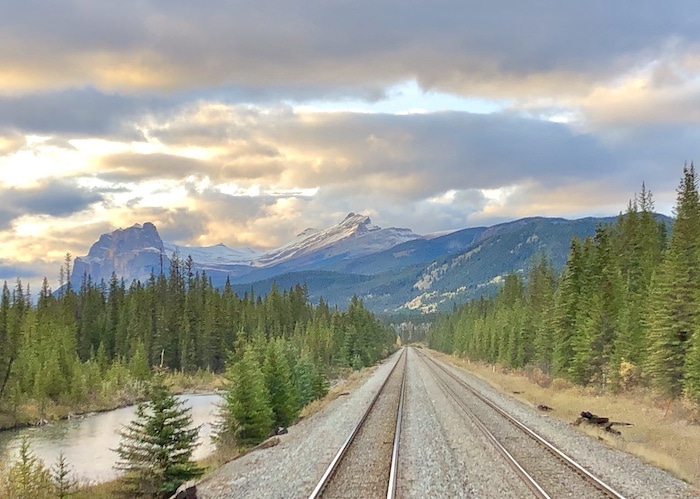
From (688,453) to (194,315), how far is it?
87162 mm

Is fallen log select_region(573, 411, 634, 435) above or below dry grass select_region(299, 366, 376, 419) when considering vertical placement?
above

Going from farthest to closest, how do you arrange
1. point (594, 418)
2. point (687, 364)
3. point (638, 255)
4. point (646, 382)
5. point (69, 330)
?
1. point (69, 330)
2. point (638, 255)
3. point (646, 382)
4. point (687, 364)
5. point (594, 418)

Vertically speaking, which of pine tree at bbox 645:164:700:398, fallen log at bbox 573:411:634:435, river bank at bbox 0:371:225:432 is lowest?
river bank at bbox 0:371:225:432

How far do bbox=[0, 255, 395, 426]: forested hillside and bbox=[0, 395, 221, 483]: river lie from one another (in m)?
4.45

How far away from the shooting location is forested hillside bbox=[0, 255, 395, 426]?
55.8m

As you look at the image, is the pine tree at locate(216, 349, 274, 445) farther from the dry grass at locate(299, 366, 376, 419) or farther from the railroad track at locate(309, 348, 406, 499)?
the railroad track at locate(309, 348, 406, 499)

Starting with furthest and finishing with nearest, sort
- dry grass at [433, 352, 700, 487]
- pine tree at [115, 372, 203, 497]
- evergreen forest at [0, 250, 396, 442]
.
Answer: evergreen forest at [0, 250, 396, 442]
pine tree at [115, 372, 203, 497]
dry grass at [433, 352, 700, 487]

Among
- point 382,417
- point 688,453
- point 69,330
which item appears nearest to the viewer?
point 688,453

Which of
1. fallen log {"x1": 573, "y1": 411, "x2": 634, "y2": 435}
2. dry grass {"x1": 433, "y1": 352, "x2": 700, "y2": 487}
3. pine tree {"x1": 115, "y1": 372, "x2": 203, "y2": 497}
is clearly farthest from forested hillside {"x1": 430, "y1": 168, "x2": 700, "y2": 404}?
pine tree {"x1": 115, "y1": 372, "x2": 203, "y2": 497}

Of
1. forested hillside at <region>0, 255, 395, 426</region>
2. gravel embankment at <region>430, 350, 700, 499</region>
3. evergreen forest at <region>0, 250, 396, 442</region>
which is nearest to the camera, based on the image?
gravel embankment at <region>430, 350, 700, 499</region>

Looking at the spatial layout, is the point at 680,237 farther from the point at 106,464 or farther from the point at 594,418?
the point at 106,464

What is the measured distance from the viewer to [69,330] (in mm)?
82062

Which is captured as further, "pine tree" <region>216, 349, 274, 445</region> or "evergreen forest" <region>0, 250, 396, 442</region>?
"evergreen forest" <region>0, 250, 396, 442</region>

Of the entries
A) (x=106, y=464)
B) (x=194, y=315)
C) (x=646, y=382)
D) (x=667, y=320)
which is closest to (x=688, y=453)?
(x=667, y=320)
